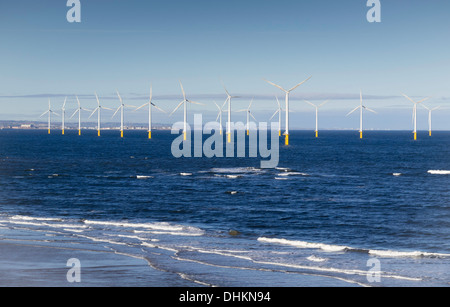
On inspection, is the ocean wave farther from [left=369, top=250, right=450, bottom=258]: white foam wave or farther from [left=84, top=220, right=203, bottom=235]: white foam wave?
[left=84, top=220, right=203, bottom=235]: white foam wave

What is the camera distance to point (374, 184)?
82.4 m

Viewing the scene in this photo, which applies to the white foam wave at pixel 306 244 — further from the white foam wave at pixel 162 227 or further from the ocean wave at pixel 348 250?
the white foam wave at pixel 162 227

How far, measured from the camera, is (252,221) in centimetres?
4838

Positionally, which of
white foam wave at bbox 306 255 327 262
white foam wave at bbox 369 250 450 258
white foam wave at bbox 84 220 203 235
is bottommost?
white foam wave at bbox 369 250 450 258

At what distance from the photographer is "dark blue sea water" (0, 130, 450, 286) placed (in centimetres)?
2967

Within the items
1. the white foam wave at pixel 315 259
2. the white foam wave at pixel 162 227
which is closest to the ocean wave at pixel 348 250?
the white foam wave at pixel 315 259

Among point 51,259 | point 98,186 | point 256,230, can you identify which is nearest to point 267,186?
point 98,186

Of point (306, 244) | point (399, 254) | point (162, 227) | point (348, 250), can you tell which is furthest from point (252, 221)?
point (399, 254)

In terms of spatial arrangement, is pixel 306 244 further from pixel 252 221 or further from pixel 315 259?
pixel 252 221

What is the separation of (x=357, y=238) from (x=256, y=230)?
8.11 m

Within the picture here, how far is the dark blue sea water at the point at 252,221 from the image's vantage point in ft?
97.3

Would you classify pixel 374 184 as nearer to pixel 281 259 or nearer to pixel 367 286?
pixel 281 259

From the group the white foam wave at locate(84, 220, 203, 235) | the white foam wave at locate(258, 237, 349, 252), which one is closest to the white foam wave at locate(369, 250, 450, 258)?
the white foam wave at locate(258, 237, 349, 252)
